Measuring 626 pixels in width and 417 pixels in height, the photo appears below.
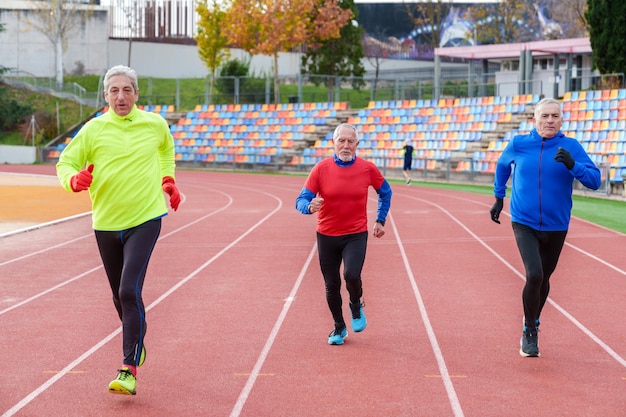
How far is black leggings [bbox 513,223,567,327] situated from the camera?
23.4 feet

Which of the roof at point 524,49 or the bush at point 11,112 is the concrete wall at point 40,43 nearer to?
the bush at point 11,112

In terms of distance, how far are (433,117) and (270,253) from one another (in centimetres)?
2615

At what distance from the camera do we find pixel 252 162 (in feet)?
136

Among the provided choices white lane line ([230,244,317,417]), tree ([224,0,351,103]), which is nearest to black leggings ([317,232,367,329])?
white lane line ([230,244,317,417])

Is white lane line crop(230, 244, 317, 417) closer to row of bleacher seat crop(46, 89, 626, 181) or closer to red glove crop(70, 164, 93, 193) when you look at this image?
red glove crop(70, 164, 93, 193)

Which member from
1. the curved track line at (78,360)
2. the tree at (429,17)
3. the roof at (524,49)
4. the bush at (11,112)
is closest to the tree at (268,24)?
the roof at (524,49)

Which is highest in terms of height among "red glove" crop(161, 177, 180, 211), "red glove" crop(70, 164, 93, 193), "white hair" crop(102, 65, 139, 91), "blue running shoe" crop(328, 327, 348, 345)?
"white hair" crop(102, 65, 139, 91)

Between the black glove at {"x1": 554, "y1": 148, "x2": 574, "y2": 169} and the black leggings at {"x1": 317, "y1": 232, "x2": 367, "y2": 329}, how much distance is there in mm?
1591

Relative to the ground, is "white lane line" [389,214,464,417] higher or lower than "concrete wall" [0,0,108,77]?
lower

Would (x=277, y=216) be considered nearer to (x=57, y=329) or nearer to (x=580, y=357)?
(x=57, y=329)

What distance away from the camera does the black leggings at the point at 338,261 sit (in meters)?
7.46

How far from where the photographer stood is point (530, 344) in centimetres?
715

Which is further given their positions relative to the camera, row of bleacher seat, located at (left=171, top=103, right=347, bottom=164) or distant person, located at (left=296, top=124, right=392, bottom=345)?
row of bleacher seat, located at (left=171, top=103, right=347, bottom=164)

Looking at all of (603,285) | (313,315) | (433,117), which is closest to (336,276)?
(313,315)
